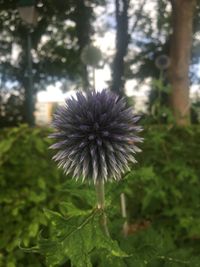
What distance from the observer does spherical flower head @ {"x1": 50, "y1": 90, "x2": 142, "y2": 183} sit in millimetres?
976

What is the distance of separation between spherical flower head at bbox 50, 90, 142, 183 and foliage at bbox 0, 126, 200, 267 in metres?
0.06

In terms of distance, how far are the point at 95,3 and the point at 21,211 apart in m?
1.86

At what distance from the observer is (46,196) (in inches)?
→ 73.7

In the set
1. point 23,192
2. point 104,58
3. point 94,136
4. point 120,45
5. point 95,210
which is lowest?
point 23,192

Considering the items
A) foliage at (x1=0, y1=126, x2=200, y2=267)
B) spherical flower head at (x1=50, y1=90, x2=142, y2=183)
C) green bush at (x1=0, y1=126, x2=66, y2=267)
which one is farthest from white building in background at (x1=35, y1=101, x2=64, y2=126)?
spherical flower head at (x1=50, y1=90, x2=142, y2=183)

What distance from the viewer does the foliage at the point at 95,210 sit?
855mm

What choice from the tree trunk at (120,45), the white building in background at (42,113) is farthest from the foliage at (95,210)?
the tree trunk at (120,45)

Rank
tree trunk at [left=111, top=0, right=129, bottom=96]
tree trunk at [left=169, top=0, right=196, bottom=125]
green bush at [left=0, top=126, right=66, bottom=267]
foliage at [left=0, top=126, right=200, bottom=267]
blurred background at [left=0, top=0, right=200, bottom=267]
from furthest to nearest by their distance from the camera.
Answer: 1. tree trunk at [left=169, top=0, right=196, bottom=125]
2. tree trunk at [left=111, top=0, right=129, bottom=96]
3. blurred background at [left=0, top=0, right=200, bottom=267]
4. green bush at [left=0, top=126, right=66, bottom=267]
5. foliage at [left=0, top=126, right=200, bottom=267]

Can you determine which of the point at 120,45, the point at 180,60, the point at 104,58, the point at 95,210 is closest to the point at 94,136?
the point at 95,210

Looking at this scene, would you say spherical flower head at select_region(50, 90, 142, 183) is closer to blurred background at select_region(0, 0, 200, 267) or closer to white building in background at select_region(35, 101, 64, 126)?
blurred background at select_region(0, 0, 200, 267)

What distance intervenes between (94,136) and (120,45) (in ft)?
7.83

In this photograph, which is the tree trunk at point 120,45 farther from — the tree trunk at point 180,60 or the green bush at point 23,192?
the green bush at point 23,192

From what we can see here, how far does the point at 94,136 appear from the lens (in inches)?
38.5

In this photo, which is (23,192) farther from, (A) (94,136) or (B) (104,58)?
(B) (104,58)
